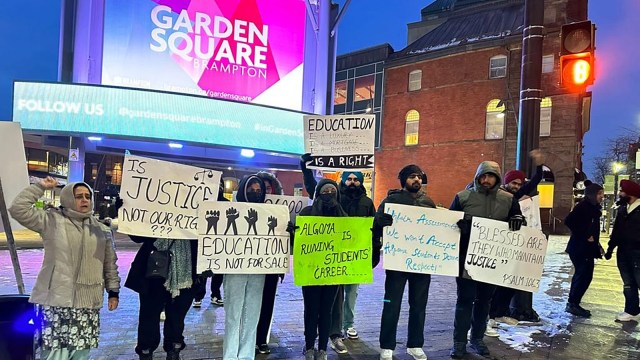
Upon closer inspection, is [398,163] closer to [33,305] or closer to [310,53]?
[310,53]

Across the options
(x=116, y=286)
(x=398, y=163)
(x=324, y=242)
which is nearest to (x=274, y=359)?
(x=324, y=242)

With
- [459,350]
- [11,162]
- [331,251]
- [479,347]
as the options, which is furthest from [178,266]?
[479,347]

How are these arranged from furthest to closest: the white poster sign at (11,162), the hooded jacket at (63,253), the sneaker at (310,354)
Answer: the sneaker at (310,354) → the white poster sign at (11,162) → the hooded jacket at (63,253)

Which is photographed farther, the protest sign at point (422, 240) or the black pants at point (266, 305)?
the black pants at point (266, 305)

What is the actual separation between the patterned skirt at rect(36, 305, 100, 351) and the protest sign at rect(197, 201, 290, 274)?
1059 mm

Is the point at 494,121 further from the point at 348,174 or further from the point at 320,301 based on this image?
the point at 320,301

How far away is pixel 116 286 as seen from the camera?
398 centimetres

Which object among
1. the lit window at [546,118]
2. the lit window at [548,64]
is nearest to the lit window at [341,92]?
the lit window at [548,64]

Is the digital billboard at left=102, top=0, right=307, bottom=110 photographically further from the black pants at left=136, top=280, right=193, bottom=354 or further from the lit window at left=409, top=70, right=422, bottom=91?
the lit window at left=409, top=70, right=422, bottom=91

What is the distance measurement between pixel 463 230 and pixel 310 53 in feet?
48.2

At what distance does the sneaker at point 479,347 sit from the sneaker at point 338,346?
1494 mm

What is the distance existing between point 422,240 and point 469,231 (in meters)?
0.60

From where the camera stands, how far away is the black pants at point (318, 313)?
15.1ft

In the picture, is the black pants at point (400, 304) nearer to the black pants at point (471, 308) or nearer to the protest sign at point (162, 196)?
the black pants at point (471, 308)
